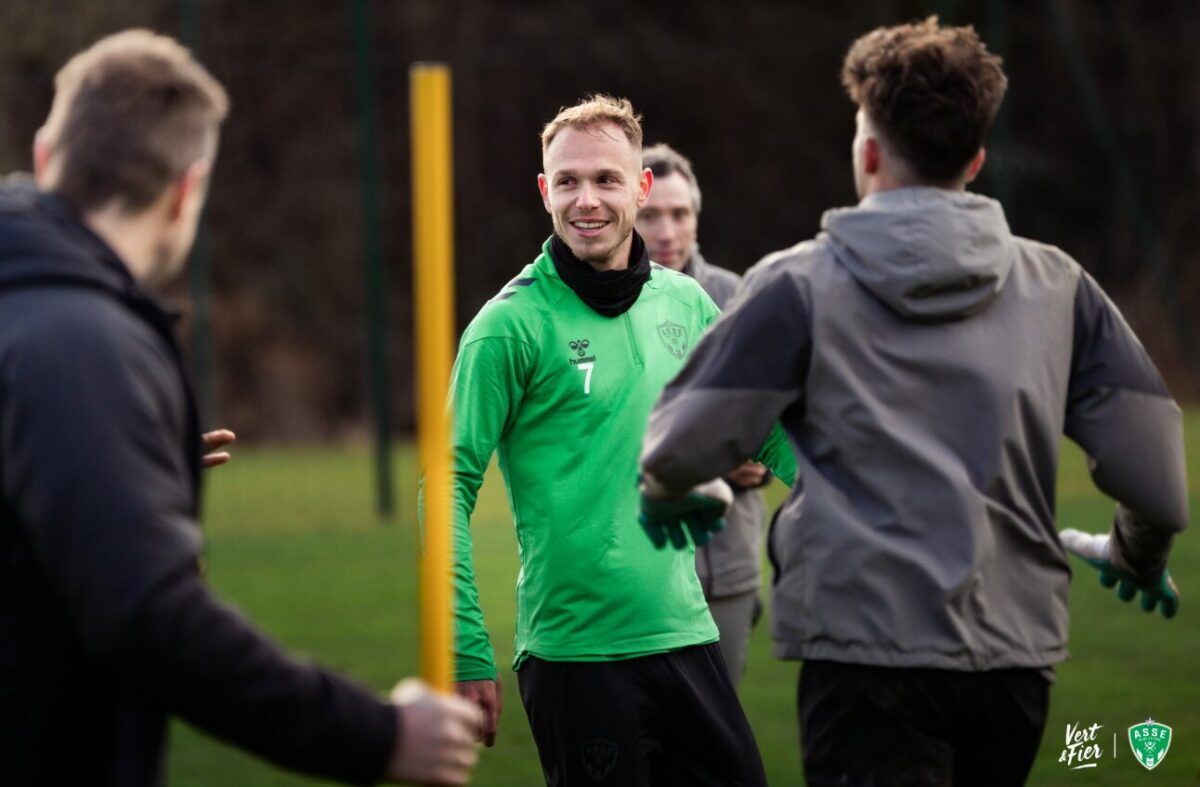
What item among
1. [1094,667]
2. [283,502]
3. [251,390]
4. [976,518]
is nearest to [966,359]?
[976,518]

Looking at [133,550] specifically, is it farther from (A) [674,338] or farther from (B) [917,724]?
(A) [674,338]

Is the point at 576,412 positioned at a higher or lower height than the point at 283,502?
higher

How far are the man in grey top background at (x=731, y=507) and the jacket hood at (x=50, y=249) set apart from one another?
299 cm

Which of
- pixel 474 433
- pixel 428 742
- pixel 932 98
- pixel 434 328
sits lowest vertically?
pixel 474 433

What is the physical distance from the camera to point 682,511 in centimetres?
308

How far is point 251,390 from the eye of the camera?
830 inches

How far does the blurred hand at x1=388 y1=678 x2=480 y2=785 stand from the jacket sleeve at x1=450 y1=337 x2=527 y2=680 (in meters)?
1.39

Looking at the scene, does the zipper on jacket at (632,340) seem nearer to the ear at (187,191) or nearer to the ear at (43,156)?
the ear at (187,191)

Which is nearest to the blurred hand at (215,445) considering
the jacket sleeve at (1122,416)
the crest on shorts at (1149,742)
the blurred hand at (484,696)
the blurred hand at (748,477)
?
the blurred hand at (484,696)

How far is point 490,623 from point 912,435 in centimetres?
711

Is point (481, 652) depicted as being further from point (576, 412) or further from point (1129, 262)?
point (1129, 262)

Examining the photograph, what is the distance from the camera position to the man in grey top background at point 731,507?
17.4 ft

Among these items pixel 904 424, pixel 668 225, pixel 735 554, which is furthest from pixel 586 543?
Result: pixel 668 225

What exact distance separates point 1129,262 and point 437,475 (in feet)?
55.8
